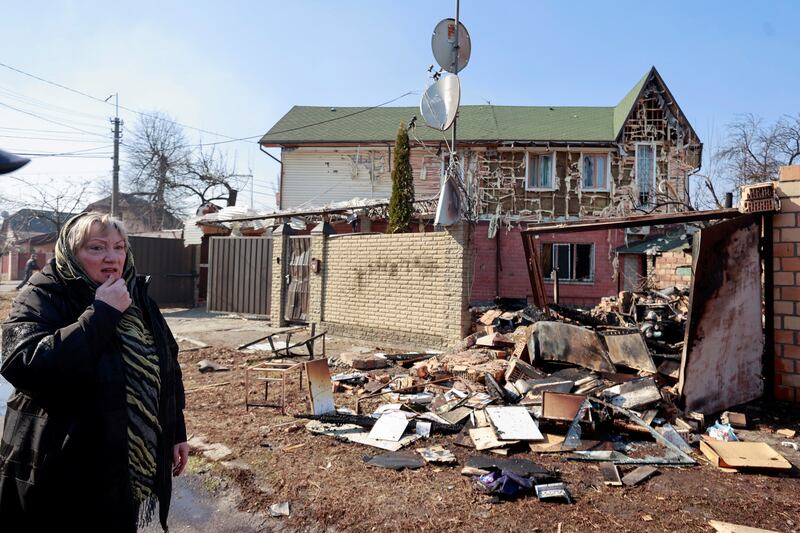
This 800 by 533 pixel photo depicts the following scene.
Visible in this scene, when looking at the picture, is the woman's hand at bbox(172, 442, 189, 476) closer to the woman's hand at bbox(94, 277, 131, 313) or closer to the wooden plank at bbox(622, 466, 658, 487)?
the woman's hand at bbox(94, 277, 131, 313)

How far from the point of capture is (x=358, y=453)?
4.16m

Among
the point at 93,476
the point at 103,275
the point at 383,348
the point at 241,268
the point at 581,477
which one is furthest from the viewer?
the point at 241,268

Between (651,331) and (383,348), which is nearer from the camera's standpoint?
(651,331)

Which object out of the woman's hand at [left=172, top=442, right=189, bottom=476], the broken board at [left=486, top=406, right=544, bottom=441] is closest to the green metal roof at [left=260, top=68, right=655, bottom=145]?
the broken board at [left=486, top=406, right=544, bottom=441]

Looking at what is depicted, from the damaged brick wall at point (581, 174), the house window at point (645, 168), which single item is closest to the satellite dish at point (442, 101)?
the damaged brick wall at point (581, 174)

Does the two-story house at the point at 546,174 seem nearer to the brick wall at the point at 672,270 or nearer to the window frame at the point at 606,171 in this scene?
the window frame at the point at 606,171

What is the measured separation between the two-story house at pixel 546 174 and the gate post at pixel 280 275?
6980mm

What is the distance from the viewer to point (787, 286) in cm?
495

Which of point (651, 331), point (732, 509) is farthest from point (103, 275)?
point (651, 331)

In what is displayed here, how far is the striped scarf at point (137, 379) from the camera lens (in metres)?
1.92

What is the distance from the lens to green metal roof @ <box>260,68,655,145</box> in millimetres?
17812

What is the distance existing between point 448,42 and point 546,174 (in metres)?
9.85

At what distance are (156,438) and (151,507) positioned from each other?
38 cm

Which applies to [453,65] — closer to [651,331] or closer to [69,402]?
Answer: [651,331]
